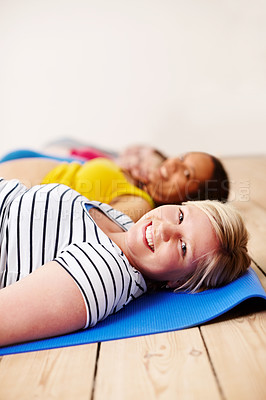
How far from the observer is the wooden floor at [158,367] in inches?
36.9

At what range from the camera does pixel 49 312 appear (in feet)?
3.61

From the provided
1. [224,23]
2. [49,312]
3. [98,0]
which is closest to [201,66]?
[224,23]

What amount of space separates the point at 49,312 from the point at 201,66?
4.49 meters

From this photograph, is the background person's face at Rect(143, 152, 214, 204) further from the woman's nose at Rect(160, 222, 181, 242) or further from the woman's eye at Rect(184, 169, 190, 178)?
the woman's nose at Rect(160, 222, 181, 242)

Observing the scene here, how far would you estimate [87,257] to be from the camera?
3.87ft

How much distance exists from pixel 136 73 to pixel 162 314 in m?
4.24

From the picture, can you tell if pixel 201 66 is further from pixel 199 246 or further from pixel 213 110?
pixel 199 246

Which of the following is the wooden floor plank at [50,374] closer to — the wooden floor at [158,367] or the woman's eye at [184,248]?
the wooden floor at [158,367]

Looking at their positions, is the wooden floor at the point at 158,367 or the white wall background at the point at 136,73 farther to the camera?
the white wall background at the point at 136,73

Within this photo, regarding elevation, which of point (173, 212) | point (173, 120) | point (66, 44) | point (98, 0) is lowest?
point (173, 120)

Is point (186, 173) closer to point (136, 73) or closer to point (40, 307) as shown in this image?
point (40, 307)

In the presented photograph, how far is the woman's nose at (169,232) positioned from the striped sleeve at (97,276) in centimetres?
14

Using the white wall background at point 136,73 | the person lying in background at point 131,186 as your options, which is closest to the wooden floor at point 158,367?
the person lying in background at point 131,186

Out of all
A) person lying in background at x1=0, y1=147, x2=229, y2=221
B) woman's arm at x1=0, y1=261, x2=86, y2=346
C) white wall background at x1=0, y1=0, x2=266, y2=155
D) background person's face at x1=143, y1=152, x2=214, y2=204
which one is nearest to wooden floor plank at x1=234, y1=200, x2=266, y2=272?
person lying in background at x1=0, y1=147, x2=229, y2=221
